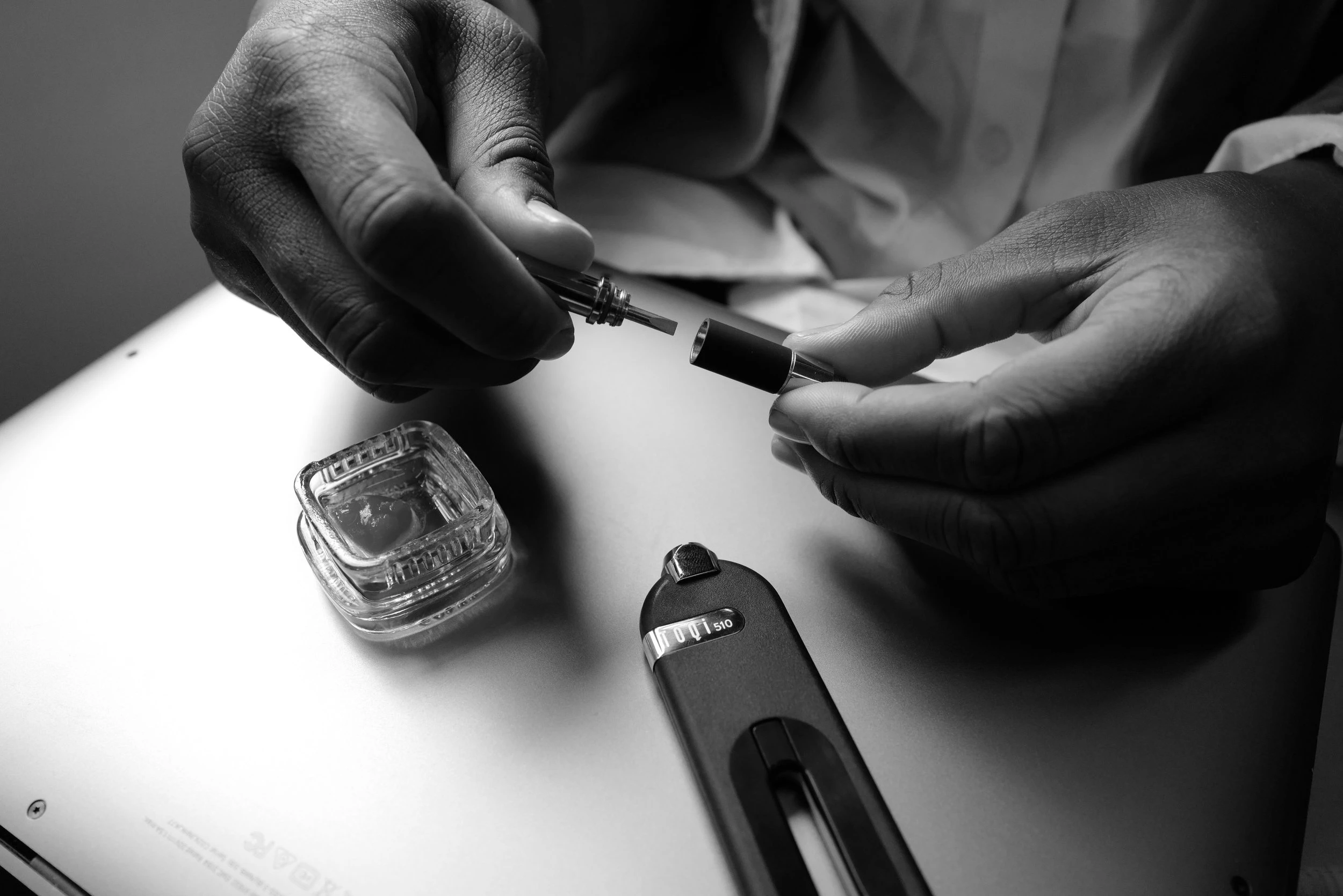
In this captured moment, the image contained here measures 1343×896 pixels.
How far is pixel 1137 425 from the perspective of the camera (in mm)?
413

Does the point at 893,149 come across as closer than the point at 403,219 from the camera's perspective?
No

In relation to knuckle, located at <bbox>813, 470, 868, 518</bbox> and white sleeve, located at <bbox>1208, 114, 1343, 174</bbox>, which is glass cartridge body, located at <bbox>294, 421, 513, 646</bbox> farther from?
white sleeve, located at <bbox>1208, 114, 1343, 174</bbox>

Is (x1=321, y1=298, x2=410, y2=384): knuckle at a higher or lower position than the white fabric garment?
lower

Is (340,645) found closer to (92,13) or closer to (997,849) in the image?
(997,849)

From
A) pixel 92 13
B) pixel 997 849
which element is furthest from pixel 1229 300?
pixel 92 13

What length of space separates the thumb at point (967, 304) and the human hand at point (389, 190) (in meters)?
0.17

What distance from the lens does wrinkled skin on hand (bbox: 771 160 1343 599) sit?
1.34ft

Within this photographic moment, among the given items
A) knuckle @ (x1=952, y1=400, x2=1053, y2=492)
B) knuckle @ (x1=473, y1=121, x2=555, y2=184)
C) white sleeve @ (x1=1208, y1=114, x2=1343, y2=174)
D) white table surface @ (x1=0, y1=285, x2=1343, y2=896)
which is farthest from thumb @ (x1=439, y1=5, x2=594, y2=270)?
white sleeve @ (x1=1208, y1=114, x2=1343, y2=174)

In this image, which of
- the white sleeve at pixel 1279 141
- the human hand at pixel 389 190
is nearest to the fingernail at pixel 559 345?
the human hand at pixel 389 190

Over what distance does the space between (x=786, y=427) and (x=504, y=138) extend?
23 centimetres

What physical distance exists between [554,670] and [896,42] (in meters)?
0.53

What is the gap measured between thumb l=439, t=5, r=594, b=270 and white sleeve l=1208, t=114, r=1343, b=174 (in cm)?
45

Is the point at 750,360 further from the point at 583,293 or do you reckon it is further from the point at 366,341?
the point at 366,341

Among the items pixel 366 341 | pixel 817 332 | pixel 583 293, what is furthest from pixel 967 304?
pixel 366 341
